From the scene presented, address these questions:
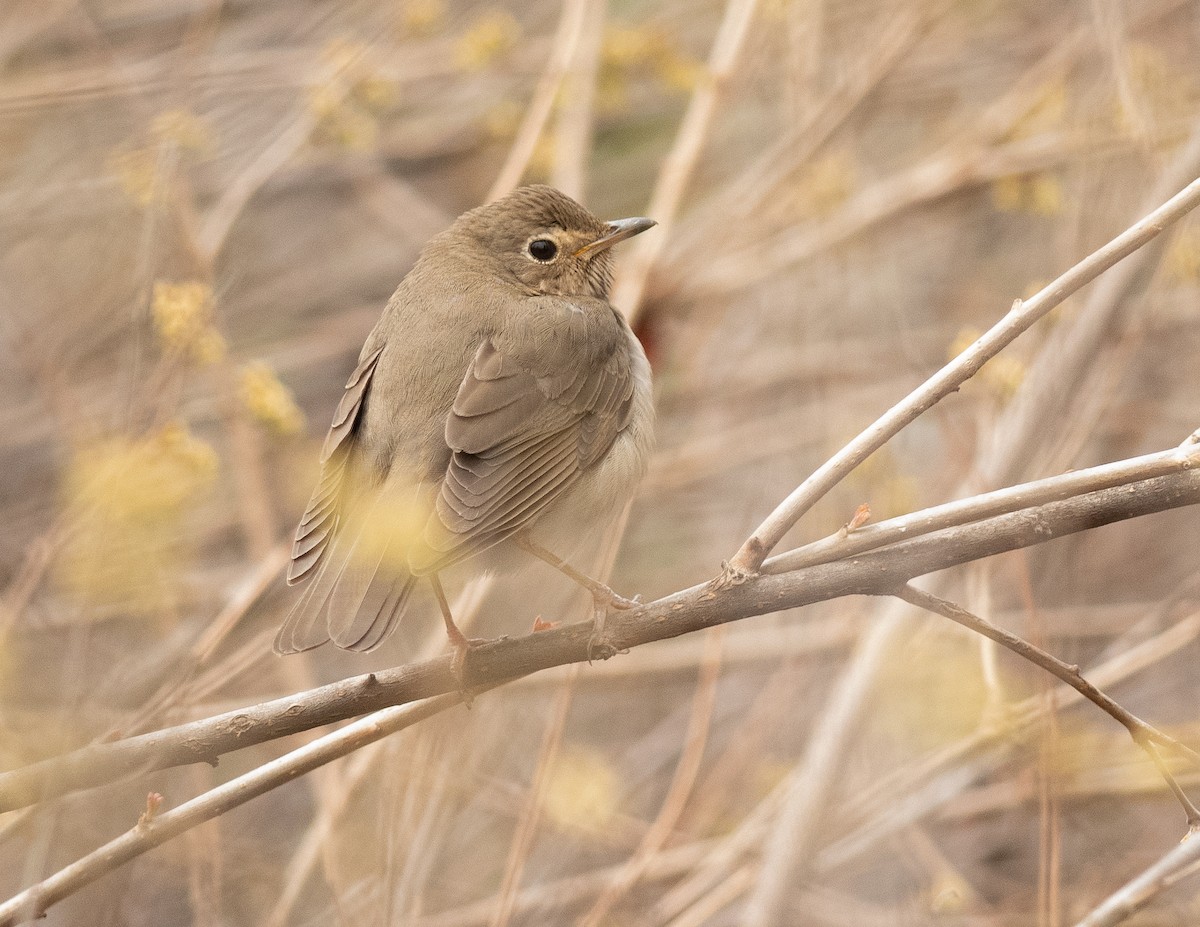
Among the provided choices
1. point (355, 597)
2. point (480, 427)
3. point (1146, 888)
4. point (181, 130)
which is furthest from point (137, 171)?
point (1146, 888)

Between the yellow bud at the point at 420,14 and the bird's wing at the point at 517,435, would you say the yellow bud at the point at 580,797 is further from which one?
the yellow bud at the point at 420,14

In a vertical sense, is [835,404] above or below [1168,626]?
above

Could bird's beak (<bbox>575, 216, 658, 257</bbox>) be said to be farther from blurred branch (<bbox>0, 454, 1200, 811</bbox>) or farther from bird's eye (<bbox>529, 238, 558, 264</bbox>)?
blurred branch (<bbox>0, 454, 1200, 811</bbox>)

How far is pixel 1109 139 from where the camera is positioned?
237 inches

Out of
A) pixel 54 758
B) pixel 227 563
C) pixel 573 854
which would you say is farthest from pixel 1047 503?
pixel 227 563

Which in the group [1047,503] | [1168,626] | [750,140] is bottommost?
[1047,503]

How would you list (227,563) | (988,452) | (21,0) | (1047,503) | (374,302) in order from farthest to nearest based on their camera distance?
(374,302) → (227,563) → (21,0) → (988,452) → (1047,503)

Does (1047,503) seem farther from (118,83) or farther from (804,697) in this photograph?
(118,83)

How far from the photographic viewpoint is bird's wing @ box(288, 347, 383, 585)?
155 inches

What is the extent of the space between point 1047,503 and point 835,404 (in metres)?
4.24

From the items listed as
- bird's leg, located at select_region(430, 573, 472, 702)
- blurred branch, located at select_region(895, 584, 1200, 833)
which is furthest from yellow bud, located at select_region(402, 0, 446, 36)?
blurred branch, located at select_region(895, 584, 1200, 833)

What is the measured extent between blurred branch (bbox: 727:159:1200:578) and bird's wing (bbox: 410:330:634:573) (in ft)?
3.25

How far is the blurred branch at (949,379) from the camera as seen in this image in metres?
2.98

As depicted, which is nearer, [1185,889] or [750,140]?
[1185,889]
